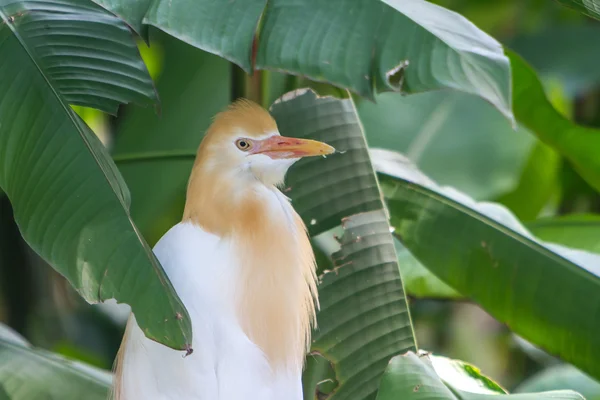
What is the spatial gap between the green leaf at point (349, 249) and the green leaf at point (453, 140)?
0.71 m

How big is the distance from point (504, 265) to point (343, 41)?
1.38 feet

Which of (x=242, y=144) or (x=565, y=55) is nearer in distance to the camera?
(x=242, y=144)

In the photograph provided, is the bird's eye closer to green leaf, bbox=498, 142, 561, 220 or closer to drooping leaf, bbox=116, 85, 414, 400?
drooping leaf, bbox=116, 85, 414, 400

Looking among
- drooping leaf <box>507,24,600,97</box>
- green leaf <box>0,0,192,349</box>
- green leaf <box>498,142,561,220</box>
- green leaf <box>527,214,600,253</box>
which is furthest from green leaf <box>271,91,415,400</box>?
drooping leaf <box>507,24,600,97</box>

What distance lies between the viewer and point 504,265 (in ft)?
3.05

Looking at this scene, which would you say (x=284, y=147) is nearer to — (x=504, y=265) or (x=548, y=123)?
(x=504, y=265)

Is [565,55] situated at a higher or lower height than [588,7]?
higher

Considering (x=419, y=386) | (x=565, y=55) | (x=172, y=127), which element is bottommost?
(x=419, y=386)

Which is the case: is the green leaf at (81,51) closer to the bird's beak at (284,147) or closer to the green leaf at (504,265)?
the bird's beak at (284,147)

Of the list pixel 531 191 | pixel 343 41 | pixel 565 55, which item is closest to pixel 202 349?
pixel 343 41

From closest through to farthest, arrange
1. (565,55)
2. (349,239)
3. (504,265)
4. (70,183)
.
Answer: (70,183) → (349,239) → (504,265) → (565,55)

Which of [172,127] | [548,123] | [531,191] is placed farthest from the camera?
[531,191]

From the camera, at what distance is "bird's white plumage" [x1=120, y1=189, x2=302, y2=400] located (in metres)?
0.61

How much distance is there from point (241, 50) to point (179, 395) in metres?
0.28
